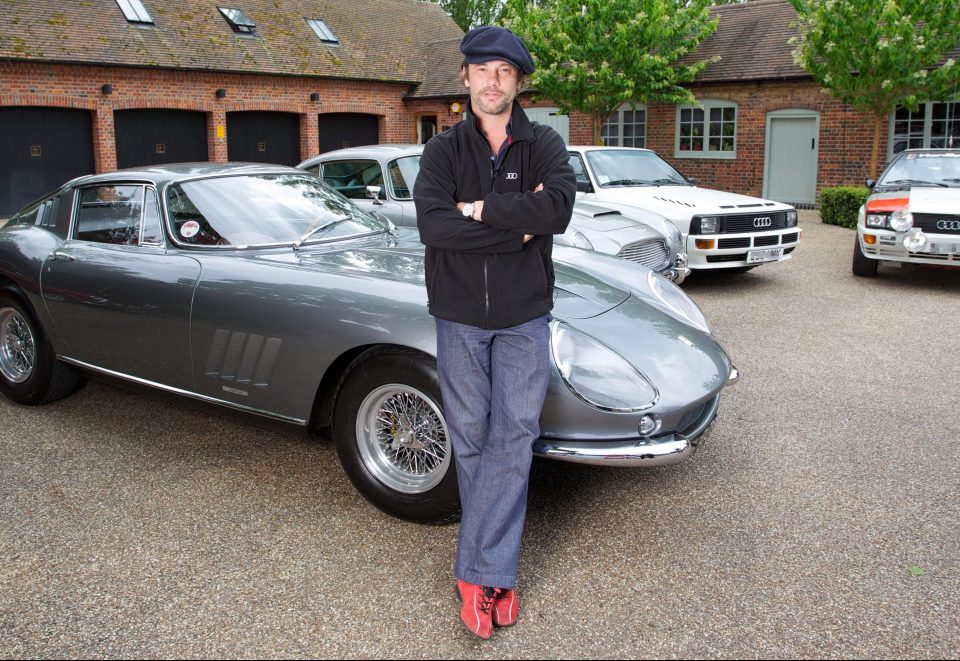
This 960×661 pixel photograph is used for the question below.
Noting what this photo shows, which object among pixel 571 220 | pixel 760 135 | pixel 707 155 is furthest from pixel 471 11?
pixel 571 220

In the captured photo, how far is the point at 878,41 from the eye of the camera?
14.4 meters

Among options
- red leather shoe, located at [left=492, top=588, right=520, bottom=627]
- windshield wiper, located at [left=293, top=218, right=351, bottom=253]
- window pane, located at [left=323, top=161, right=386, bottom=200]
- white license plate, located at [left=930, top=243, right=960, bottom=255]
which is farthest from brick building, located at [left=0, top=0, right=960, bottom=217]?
red leather shoe, located at [left=492, top=588, right=520, bottom=627]

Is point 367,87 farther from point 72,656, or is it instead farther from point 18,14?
point 72,656

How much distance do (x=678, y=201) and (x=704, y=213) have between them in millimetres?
399

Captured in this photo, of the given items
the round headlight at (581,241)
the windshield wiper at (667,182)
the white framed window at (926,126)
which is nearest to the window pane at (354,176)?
the round headlight at (581,241)

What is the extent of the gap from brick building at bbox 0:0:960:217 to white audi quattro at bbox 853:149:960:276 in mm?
8633

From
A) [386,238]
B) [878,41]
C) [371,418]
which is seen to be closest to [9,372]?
[386,238]

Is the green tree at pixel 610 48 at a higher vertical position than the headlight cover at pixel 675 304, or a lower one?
higher

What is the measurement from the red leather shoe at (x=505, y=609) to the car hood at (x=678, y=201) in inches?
264

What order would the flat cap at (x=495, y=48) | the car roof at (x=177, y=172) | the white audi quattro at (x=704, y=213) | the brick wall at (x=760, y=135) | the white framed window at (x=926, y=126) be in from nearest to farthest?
the flat cap at (x=495, y=48)
the car roof at (x=177, y=172)
the white audi quattro at (x=704, y=213)
the white framed window at (x=926, y=126)
the brick wall at (x=760, y=135)

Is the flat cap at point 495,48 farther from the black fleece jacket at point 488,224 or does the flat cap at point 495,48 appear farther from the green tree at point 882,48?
the green tree at point 882,48

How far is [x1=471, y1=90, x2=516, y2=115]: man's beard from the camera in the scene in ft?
9.10

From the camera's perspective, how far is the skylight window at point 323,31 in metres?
24.4

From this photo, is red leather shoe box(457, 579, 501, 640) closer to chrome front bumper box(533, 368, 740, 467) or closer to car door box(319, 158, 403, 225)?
chrome front bumper box(533, 368, 740, 467)
